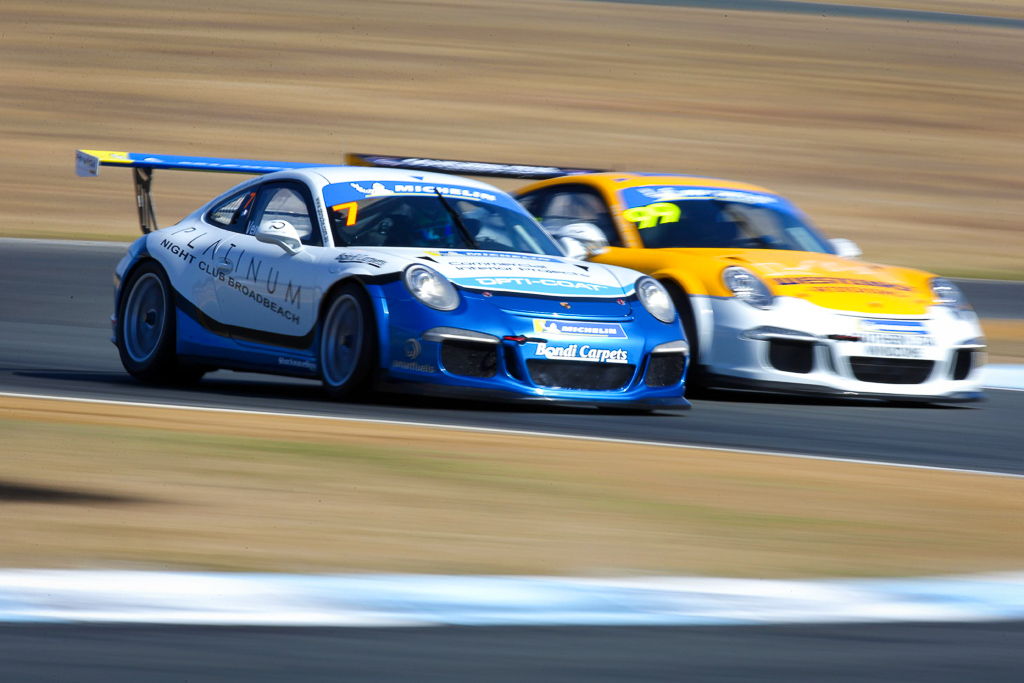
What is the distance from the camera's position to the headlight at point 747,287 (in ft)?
32.7

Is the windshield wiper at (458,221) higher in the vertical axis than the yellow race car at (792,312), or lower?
higher

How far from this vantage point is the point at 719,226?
36.2 ft

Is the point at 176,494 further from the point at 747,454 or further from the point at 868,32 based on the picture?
the point at 868,32

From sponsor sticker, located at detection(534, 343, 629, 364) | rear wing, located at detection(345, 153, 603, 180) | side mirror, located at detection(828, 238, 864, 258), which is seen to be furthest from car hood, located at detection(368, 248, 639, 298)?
rear wing, located at detection(345, 153, 603, 180)

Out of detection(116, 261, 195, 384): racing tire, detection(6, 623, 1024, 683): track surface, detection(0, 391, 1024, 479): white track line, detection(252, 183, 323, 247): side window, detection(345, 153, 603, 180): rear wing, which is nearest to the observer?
detection(6, 623, 1024, 683): track surface

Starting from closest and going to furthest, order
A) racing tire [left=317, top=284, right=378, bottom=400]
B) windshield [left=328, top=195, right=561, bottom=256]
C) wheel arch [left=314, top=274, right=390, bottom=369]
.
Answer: wheel arch [left=314, top=274, right=390, bottom=369]
racing tire [left=317, top=284, right=378, bottom=400]
windshield [left=328, top=195, right=561, bottom=256]

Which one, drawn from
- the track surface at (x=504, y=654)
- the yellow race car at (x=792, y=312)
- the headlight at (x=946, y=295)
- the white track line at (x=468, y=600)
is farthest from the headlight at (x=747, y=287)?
the track surface at (x=504, y=654)

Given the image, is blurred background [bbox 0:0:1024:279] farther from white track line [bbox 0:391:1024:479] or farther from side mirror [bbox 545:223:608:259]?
white track line [bbox 0:391:1024:479]

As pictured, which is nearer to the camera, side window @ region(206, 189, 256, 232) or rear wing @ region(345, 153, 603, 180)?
side window @ region(206, 189, 256, 232)

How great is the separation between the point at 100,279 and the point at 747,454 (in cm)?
930

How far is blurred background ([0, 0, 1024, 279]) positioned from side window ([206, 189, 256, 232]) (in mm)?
10541

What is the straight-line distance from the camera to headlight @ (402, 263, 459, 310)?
8.67m

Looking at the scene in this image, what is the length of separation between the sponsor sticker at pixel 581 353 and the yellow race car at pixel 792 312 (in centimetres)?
124

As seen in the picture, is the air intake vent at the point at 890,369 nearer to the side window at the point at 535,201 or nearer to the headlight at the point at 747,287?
the headlight at the point at 747,287
